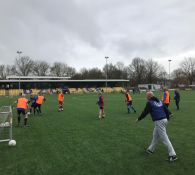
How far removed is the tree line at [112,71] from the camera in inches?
4245

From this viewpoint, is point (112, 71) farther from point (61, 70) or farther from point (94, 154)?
point (94, 154)

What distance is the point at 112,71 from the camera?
117 meters

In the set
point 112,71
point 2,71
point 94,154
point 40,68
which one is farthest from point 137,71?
point 94,154

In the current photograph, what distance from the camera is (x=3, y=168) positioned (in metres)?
6.81

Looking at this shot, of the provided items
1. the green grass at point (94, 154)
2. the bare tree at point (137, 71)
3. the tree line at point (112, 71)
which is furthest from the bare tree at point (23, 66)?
the green grass at point (94, 154)

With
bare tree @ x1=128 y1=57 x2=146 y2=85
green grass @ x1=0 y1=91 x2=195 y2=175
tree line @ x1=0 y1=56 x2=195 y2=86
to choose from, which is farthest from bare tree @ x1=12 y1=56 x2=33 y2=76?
green grass @ x1=0 y1=91 x2=195 y2=175

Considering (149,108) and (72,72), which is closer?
(149,108)

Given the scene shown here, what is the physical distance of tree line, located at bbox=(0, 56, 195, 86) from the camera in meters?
108

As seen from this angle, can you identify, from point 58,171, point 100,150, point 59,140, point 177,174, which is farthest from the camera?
point 59,140

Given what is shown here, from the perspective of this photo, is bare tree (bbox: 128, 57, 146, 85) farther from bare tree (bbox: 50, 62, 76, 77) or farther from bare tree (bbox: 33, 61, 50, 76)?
bare tree (bbox: 33, 61, 50, 76)

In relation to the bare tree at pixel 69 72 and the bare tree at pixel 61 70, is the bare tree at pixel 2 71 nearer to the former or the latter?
the bare tree at pixel 61 70

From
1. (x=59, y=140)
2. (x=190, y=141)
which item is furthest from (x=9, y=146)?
(x=190, y=141)

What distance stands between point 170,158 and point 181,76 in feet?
411

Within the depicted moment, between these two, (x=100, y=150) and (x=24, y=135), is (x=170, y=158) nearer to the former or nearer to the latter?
(x=100, y=150)
